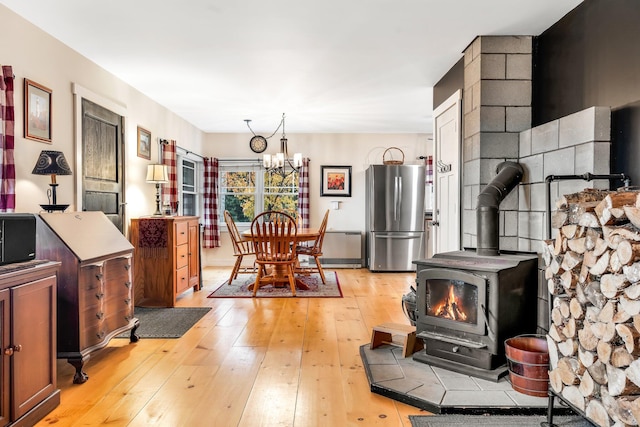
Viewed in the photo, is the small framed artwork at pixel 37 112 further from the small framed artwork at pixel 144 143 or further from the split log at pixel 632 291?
the split log at pixel 632 291

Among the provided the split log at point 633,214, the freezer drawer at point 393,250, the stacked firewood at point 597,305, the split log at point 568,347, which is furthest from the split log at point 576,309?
the freezer drawer at point 393,250

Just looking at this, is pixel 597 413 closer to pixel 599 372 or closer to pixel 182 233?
pixel 599 372

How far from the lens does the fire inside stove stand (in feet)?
8.04

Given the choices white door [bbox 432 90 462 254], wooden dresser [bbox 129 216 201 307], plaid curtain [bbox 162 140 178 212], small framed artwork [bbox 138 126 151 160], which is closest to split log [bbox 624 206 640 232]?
white door [bbox 432 90 462 254]

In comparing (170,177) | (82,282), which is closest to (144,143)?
(170,177)

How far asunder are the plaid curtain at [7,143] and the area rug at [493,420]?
2579 mm

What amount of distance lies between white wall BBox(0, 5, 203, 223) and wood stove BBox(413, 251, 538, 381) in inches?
104

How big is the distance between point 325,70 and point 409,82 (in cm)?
94

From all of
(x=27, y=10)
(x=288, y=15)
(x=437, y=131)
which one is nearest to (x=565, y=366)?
(x=288, y=15)

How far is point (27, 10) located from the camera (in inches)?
105

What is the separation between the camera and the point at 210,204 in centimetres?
694

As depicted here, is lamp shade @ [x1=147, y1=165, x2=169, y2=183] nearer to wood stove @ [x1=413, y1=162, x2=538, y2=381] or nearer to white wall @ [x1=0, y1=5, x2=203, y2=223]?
white wall @ [x1=0, y1=5, x2=203, y2=223]

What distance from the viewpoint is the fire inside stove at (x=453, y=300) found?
2.45 metres

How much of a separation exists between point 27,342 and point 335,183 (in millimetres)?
5533
